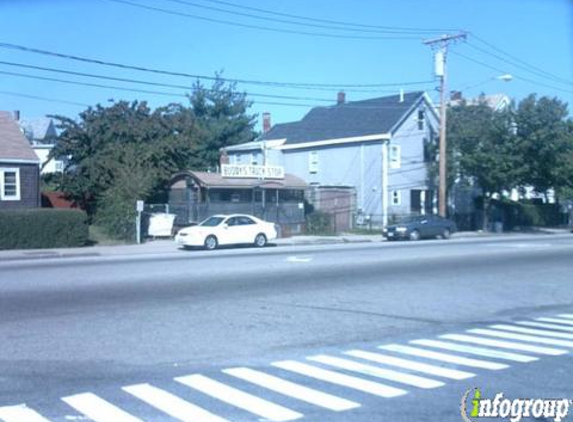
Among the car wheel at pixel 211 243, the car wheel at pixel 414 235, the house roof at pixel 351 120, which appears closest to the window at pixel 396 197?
the house roof at pixel 351 120

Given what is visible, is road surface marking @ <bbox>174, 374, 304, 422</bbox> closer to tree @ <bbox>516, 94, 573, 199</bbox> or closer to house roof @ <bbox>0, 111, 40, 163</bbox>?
house roof @ <bbox>0, 111, 40, 163</bbox>

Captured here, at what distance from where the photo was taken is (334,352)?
9430 millimetres

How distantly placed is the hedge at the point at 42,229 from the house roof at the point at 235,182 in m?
9.22

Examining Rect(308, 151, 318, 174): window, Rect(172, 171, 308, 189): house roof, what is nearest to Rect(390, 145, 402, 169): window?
Rect(308, 151, 318, 174): window

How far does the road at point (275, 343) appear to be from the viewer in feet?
22.9

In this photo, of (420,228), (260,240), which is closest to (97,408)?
(260,240)

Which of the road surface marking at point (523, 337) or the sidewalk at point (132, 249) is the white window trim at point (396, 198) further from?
the road surface marking at point (523, 337)

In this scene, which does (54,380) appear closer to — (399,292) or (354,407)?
(354,407)

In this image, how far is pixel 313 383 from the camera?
7.70m

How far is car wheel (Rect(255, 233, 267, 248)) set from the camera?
103 feet

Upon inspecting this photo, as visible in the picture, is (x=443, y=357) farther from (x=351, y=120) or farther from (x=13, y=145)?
(x=351, y=120)

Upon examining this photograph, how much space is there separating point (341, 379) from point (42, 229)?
78.7ft

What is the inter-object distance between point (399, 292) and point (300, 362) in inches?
279

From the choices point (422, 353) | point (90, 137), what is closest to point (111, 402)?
point (422, 353)
